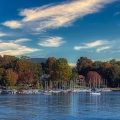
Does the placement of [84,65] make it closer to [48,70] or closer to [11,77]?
[48,70]

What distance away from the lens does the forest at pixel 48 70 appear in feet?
481

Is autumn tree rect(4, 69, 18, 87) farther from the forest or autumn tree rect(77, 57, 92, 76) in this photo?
autumn tree rect(77, 57, 92, 76)

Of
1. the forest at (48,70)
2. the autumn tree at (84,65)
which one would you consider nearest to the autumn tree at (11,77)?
the forest at (48,70)

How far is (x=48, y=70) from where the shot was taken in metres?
162

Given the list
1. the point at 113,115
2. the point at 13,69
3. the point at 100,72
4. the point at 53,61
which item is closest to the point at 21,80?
the point at 13,69

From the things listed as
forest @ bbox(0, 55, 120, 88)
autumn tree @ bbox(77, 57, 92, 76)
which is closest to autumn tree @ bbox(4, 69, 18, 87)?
forest @ bbox(0, 55, 120, 88)

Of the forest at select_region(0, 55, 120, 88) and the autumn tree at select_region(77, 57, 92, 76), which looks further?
the autumn tree at select_region(77, 57, 92, 76)

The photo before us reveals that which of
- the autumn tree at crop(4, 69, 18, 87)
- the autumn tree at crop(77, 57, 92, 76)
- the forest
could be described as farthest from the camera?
the autumn tree at crop(77, 57, 92, 76)

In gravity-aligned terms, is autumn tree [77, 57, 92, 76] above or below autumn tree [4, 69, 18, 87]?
above

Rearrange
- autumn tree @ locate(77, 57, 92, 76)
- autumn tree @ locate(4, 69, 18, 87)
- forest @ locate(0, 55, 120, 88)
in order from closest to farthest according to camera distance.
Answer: autumn tree @ locate(4, 69, 18, 87), forest @ locate(0, 55, 120, 88), autumn tree @ locate(77, 57, 92, 76)

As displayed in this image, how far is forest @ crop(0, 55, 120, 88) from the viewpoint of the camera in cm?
14650

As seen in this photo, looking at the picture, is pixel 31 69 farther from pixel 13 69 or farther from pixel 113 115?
pixel 113 115

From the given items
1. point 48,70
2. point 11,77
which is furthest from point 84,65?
point 11,77

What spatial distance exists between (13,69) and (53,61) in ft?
56.2
